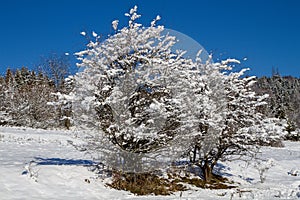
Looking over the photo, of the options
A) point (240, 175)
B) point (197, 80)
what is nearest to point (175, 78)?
point (197, 80)

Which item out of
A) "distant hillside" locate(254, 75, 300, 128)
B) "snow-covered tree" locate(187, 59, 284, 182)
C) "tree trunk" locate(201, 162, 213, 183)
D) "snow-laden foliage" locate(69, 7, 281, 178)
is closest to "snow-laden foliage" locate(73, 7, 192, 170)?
"snow-laden foliage" locate(69, 7, 281, 178)

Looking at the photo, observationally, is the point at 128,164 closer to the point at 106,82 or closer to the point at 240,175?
the point at 106,82

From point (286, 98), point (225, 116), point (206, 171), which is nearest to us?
point (225, 116)

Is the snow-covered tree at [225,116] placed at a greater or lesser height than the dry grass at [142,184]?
greater

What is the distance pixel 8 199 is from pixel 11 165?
270cm

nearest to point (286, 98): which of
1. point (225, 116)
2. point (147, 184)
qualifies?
point (225, 116)

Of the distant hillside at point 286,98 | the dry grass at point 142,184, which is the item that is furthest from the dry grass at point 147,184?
the distant hillside at point 286,98

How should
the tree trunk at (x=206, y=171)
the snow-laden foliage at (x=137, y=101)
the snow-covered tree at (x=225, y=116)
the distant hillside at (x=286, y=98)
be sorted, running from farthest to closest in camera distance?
the distant hillside at (x=286, y=98) < the tree trunk at (x=206, y=171) < the snow-covered tree at (x=225, y=116) < the snow-laden foliage at (x=137, y=101)

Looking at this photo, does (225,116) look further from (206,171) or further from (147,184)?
(147,184)

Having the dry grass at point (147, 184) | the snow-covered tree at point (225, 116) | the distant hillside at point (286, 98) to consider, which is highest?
the distant hillside at point (286, 98)

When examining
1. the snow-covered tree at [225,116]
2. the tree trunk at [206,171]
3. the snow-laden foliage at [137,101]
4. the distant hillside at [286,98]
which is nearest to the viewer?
the snow-laden foliage at [137,101]

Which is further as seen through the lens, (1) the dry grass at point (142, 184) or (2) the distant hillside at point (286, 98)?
(2) the distant hillside at point (286, 98)

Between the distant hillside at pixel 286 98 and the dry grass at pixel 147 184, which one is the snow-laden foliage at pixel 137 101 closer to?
the dry grass at pixel 147 184

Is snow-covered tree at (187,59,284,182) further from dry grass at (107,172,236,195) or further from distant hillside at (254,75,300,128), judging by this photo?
distant hillside at (254,75,300,128)
